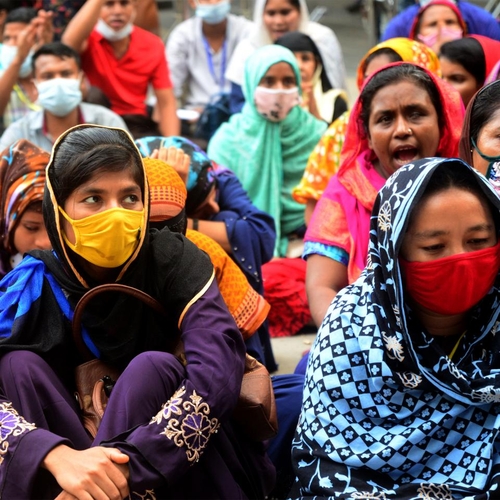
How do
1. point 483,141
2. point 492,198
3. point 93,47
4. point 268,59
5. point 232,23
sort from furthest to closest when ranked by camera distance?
point 232,23
point 93,47
point 268,59
point 483,141
point 492,198

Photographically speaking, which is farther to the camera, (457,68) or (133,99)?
(133,99)

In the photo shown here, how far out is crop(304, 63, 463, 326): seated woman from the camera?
3.59 meters

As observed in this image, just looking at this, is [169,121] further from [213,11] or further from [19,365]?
[19,365]

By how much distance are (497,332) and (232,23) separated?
17.1 ft

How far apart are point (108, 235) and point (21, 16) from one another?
4183mm

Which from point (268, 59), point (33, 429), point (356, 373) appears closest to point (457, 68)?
point (268, 59)

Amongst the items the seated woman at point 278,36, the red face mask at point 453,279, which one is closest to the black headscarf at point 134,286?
the red face mask at point 453,279

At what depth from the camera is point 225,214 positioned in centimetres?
413

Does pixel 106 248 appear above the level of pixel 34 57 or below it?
below

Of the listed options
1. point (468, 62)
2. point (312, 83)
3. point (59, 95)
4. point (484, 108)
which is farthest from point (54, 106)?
point (484, 108)

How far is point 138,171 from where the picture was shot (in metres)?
2.84

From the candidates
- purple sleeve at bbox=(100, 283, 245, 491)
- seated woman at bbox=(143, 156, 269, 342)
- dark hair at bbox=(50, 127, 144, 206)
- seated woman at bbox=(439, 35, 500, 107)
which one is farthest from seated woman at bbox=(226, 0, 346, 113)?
purple sleeve at bbox=(100, 283, 245, 491)

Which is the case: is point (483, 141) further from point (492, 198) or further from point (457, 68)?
point (457, 68)

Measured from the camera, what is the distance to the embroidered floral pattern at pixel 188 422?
252 cm
